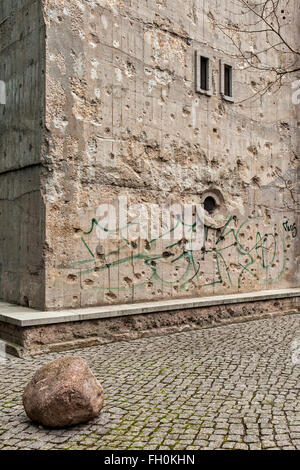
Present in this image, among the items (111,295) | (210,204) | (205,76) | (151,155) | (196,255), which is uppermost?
(205,76)

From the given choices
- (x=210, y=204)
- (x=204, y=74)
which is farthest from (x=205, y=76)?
(x=210, y=204)

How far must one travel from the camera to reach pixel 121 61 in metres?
8.03

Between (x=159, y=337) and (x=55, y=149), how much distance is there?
3.39 metres

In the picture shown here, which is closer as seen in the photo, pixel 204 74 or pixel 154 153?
pixel 154 153

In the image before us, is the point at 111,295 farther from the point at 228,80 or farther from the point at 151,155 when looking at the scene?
the point at 228,80

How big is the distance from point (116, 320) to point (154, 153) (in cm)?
306

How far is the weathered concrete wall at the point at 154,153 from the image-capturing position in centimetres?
729

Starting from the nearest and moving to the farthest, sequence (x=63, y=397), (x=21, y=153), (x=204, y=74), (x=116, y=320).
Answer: (x=63, y=397), (x=116, y=320), (x=21, y=153), (x=204, y=74)

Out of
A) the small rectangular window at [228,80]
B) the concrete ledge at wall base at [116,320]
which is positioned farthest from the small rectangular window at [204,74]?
the concrete ledge at wall base at [116,320]

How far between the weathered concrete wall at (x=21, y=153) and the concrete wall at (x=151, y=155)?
9 centimetres

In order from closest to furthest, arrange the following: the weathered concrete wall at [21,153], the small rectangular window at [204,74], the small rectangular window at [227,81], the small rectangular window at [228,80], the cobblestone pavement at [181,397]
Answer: the cobblestone pavement at [181,397] < the weathered concrete wall at [21,153] < the small rectangular window at [204,74] < the small rectangular window at [227,81] < the small rectangular window at [228,80]

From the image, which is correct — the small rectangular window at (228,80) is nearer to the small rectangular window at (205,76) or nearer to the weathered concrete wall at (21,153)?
the small rectangular window at (205,76)

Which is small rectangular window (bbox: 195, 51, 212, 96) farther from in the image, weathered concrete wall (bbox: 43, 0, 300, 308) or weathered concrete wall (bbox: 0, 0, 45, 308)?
weathered concrete wall (bbox: 0, 0, 45, 308)

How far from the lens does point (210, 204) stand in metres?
9.55
